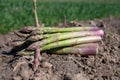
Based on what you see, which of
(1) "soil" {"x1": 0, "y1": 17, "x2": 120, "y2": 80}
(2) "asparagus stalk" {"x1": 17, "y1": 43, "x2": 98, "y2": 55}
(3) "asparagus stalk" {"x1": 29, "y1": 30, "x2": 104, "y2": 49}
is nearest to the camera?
(1) "soil" {"x1": 0, "y1": 17, "x2": 120, "y2": 80}

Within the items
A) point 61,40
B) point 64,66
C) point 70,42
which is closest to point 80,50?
point 70,42

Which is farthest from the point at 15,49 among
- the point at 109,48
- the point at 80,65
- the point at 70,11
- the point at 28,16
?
the point at 70,11

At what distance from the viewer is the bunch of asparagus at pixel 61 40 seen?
17.3 feet

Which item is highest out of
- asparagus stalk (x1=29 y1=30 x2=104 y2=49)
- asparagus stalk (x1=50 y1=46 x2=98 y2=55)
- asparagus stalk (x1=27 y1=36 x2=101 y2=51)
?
asparagus stalk (x1=29 y1=30 x2=104 y2=49)

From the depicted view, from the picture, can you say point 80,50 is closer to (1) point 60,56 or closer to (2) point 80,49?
(2) point 80,49

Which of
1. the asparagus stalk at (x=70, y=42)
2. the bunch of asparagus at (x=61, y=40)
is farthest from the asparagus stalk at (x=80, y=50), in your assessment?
the asparagus stalk at (x=70, y=42)

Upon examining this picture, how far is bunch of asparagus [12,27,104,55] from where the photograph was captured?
5.28 meters

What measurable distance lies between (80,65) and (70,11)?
12.7m

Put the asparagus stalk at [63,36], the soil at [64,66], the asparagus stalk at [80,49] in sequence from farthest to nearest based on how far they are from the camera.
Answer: the asparagus stalk at [80,49]
the asparagus stalk at [63,36]
the soil at [64,66]

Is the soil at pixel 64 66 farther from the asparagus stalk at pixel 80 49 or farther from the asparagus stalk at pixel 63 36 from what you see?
the asparagus stalk at pixel 63 36

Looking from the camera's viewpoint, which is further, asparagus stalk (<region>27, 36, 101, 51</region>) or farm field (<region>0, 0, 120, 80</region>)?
asparagus stalk (<region>27, 36, 101, 51</region>)

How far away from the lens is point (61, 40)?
213 inches

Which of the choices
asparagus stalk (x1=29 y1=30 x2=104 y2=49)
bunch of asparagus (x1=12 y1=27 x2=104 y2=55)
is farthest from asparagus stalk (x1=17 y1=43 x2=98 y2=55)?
asparagus stalk (x1=29 y1=30 x2=104 y2=49)

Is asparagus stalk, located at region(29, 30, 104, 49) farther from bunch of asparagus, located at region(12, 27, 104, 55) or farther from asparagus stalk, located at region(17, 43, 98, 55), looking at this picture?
asparagus stalk, located at region(17, 43, 98, 55)
